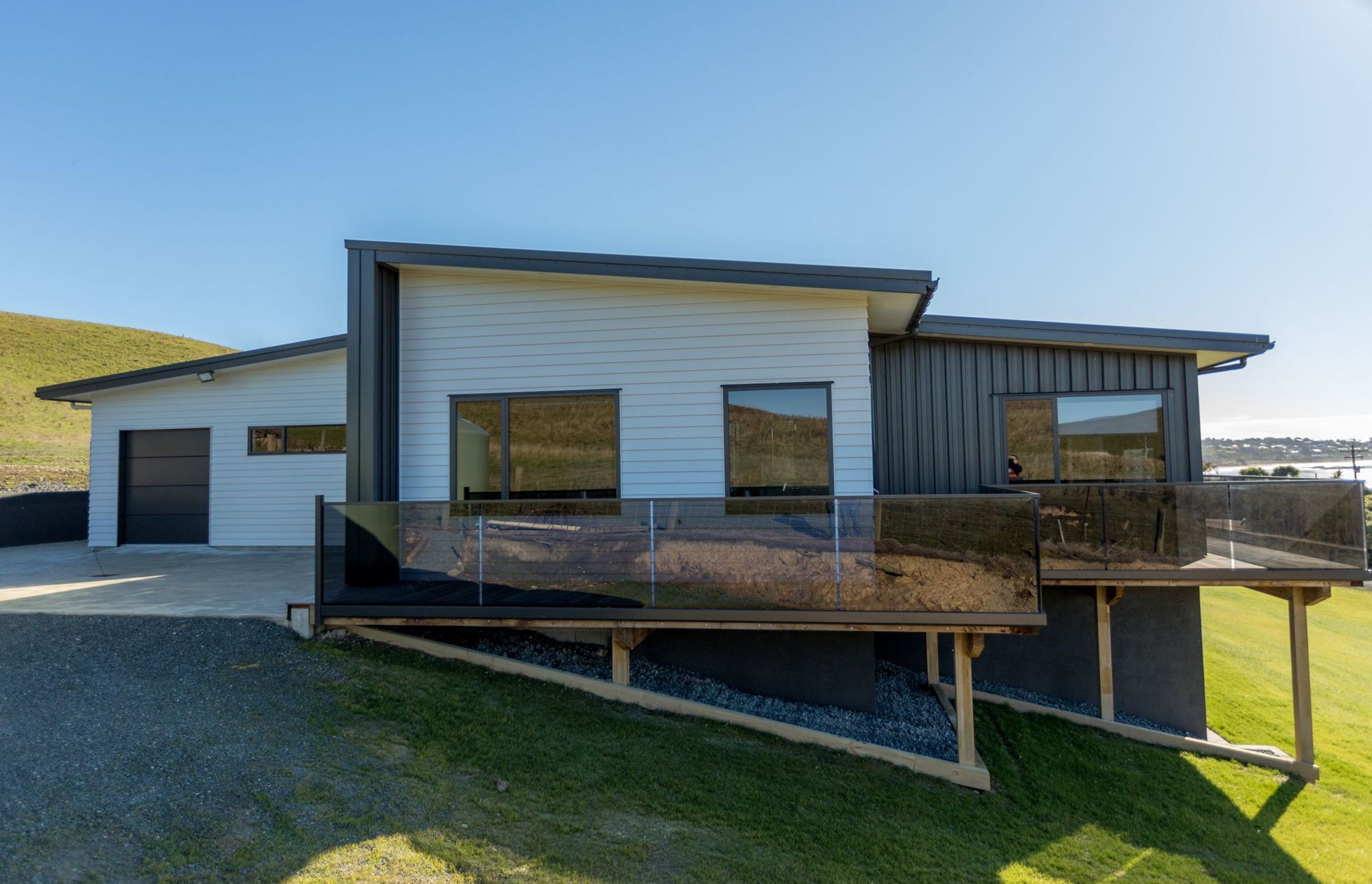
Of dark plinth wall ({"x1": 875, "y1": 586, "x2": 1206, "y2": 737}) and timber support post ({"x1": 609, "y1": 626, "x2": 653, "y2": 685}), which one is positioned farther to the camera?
dark plinth wall ({"x1": 875, "y1": 586, "x2": 1206, "y2": 737})

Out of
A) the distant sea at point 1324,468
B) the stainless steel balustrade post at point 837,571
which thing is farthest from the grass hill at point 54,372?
the distant sea at point 1324,468

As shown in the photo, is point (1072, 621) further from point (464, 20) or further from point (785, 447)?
point (464, 20)

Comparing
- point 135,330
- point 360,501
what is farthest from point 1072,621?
point 135,330

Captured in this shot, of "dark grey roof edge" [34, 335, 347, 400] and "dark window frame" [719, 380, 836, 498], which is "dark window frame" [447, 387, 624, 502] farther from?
"dark grey roof edge" [34, 335, 347, 400]

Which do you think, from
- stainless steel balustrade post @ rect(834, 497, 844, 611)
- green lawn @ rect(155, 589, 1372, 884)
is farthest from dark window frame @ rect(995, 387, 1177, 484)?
stainless steel balustrade post @ rect(834, 497, 844, 611)

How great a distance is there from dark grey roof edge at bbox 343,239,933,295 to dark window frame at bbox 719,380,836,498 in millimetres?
1048

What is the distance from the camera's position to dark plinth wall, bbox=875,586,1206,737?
26.9ft

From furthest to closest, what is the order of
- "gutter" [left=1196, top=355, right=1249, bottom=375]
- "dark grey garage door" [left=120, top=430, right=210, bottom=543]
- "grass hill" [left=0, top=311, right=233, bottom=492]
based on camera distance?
"grass hill" [left=0, top=311, right=233, bottom=492] → "dark grey garage door" [left=120, top=430, right=210, bottom=543] → "gutter" [left=1196, top=355, right=1249, bottom=375]

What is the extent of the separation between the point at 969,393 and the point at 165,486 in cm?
1401

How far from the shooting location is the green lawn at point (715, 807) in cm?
372

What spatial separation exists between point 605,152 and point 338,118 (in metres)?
5.57

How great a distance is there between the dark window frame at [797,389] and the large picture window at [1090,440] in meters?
3.43

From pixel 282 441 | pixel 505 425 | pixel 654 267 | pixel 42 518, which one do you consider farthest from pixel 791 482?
pixel 42 518

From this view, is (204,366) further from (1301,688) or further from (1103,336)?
(1301,688)
